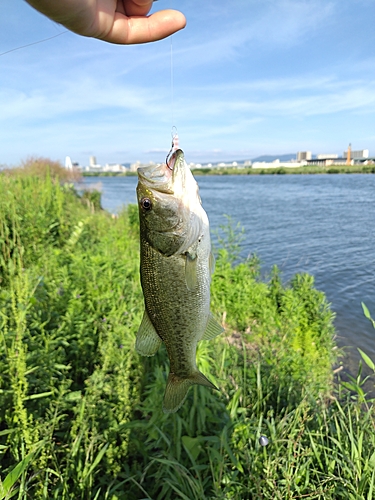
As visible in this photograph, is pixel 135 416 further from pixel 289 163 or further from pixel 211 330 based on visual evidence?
pixel 289 163

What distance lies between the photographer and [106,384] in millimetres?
3150

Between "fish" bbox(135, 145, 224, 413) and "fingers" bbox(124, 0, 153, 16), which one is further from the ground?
"fingers" bbox(124, 0, 153, 16)

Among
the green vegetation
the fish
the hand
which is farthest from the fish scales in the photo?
the hand

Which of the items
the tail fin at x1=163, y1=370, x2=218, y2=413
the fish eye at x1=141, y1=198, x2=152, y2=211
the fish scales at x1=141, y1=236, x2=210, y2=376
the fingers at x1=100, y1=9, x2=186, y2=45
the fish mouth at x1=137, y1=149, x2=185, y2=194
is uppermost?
the fingers at x1=100, y1=9, x2=186, y2=45

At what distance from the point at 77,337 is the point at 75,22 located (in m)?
3.17

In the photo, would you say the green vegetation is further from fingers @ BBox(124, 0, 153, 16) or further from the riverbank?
the riverbank

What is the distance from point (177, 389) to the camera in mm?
1797

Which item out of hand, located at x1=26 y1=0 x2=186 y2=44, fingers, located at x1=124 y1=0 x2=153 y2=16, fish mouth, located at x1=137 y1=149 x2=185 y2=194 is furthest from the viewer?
fingers, located at x1=124 y1=0 x2=153 y2=16

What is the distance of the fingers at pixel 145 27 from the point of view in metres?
1.77

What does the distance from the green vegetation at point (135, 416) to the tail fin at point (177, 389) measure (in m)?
0.73

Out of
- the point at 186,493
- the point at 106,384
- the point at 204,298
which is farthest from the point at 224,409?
the point at 204,298

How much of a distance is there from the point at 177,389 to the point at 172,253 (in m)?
0.69

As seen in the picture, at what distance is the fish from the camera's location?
5.62ft

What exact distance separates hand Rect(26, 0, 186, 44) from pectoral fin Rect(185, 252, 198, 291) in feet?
3.77
